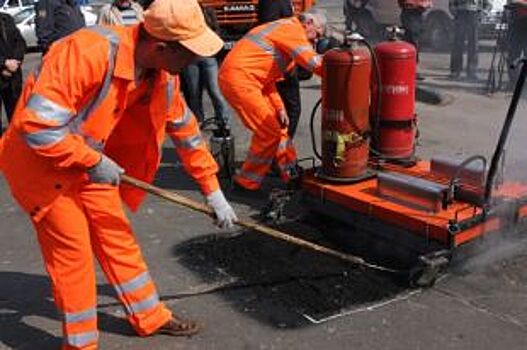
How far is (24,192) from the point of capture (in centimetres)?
322

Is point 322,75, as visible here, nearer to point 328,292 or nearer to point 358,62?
point 358,62

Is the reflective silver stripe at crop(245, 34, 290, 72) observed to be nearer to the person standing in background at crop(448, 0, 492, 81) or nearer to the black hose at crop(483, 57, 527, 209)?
the black hose at crop(483, 57, 527, 209)

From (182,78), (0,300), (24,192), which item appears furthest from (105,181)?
(182,78)

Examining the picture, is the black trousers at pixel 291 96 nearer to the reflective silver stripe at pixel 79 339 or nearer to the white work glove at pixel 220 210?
the white work glove at pixel 220 210

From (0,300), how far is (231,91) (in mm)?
2454

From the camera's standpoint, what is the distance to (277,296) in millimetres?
4234

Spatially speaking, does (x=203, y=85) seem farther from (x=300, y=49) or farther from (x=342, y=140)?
(x=342, y=140)

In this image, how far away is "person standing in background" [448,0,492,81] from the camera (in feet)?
37.4

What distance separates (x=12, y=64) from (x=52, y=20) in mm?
629

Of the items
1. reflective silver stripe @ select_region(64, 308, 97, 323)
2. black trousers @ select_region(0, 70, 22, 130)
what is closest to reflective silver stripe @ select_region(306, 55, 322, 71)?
reflective silver stripe @ select_region(64, 308, 97, 323)

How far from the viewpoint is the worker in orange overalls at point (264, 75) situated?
5773 millimetres

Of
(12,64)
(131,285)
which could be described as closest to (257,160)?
(131,285)

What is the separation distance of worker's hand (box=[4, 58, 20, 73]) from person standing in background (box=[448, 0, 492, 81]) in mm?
6884

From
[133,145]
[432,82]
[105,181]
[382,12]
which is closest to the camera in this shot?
[105,181]
